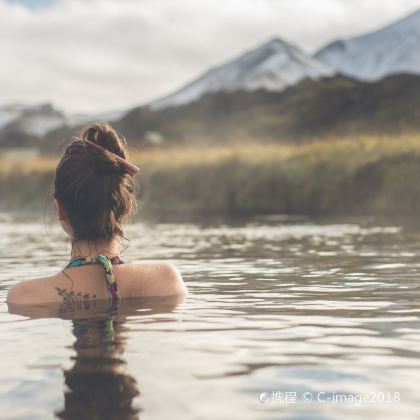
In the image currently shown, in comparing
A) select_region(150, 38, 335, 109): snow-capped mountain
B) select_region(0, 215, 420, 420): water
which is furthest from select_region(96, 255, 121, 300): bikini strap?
select_region(150, 38, 335, 109): snow-capped mountain

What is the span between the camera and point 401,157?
21.6 m

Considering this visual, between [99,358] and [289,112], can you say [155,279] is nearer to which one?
[99,358]

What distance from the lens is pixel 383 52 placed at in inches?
2761

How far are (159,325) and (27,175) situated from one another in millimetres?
27180

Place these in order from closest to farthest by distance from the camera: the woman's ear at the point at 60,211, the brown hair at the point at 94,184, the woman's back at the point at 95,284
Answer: the brown hair at the point at 94,184 < the woman's ear at the point at 60,211 < the woman's back at the point at 95,284

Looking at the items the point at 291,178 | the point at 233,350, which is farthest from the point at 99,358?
the point at 291,178

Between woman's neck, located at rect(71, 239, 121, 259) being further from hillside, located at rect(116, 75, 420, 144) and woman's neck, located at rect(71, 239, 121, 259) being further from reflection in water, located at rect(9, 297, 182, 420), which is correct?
hillside, located at rect(116, 75, 420, 144)

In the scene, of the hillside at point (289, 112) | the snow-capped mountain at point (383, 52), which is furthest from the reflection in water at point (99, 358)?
the snow-capped mountain at point (383, 52)

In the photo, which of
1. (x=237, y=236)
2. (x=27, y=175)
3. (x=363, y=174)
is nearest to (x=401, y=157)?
(x=363, y=174)

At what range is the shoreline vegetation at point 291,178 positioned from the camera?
21.1 meters

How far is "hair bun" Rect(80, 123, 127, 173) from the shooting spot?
5.37 metres

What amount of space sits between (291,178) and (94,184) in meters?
17.9

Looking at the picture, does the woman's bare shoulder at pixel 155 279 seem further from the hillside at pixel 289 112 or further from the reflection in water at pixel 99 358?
the hillside at pixel 289 112

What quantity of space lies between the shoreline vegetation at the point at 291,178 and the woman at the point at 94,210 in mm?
14495
